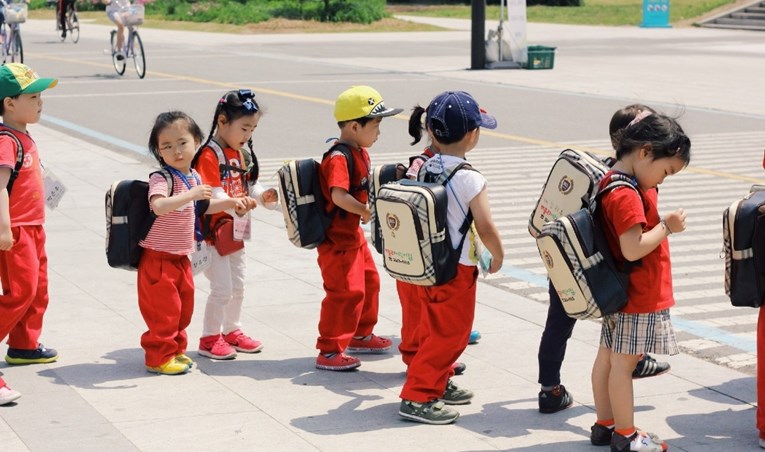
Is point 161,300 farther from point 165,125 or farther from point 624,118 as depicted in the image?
point 624,118

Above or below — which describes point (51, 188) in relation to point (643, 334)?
above

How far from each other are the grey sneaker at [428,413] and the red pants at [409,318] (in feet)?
1.64

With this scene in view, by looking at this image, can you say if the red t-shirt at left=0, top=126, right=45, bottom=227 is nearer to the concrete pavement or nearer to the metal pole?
the concrete pavement

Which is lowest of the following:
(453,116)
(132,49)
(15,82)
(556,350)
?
(556,350)

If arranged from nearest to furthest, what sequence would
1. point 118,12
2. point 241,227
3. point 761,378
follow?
point 761,378 < point 241,227 < point 118,12

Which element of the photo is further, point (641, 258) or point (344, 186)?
point (344, 186)

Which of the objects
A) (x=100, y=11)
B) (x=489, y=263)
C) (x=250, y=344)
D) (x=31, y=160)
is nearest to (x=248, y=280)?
(x=250, y=344)

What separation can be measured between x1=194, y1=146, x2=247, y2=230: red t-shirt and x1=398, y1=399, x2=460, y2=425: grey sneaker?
61.7 inches

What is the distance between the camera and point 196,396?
574 cm

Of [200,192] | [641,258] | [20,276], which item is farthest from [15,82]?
[641,258]

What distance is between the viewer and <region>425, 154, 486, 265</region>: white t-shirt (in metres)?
5.22

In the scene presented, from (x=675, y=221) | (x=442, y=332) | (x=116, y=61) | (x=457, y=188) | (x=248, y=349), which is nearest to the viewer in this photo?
(x=675, y=221)

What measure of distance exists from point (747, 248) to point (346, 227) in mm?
1994

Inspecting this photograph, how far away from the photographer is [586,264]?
4746 millimetres
